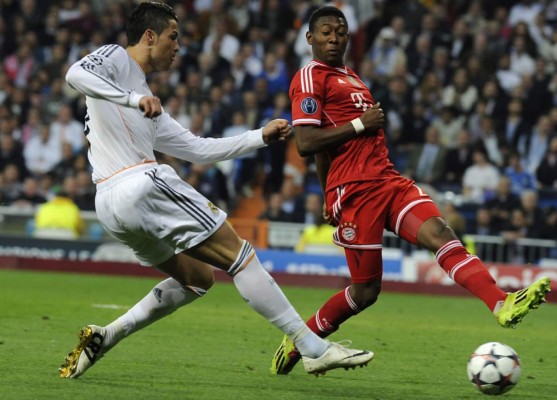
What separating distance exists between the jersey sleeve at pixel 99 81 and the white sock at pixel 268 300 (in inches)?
45.8

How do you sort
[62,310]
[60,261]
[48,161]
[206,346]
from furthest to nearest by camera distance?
[48,161], [60,261], [62,310], [206,346]

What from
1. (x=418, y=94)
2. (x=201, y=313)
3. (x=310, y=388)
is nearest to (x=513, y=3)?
(x=418, y=94)

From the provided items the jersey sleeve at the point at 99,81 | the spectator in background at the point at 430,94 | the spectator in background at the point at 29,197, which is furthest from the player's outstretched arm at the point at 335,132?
the spectator in background at the point at 29,197

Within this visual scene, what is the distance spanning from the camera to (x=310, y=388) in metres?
7.31

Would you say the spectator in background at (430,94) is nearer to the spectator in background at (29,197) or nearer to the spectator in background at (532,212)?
the spectator in background at (532,212)

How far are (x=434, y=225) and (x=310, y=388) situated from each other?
1.36 meters

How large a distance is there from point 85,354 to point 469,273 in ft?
8.28

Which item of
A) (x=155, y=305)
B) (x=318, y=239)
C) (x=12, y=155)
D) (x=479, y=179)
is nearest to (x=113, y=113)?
(x=155, y=305)

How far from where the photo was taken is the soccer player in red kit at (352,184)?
25.4 ft

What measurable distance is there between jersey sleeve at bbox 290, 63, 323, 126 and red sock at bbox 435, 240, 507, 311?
1243 millimetres

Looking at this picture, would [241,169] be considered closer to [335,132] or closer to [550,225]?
[550,225]

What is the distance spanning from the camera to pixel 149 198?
22.8 ft

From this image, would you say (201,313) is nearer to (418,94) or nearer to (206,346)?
(206,346)

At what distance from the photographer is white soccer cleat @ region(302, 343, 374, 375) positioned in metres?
7.05
